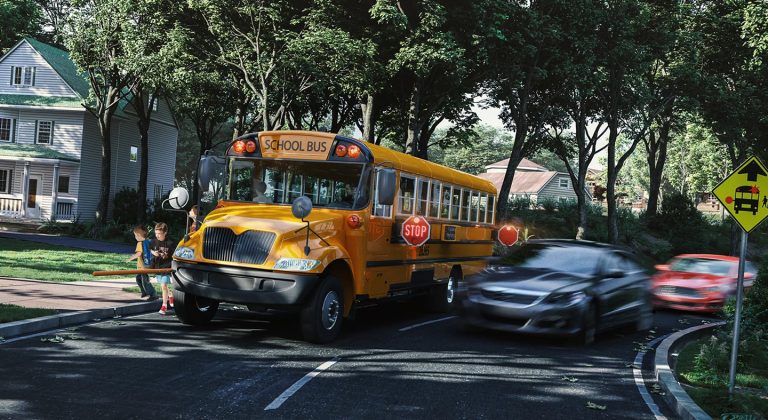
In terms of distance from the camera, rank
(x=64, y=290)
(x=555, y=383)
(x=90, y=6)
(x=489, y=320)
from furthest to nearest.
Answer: (x=90, y=6), (x=64, y=290), (x=489, y=320), (x=555, y=383)

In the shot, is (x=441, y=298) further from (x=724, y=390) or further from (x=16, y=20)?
(x=16, y=20)

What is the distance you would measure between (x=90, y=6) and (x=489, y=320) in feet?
93.2

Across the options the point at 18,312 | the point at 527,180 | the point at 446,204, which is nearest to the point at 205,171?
the point at 18,312

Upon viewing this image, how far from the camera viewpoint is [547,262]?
11961 millimetres

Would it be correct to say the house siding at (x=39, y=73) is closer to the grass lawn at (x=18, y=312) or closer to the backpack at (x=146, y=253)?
the backpack at (x=146, y=253)

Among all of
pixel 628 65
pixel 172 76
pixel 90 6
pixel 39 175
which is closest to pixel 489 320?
pixel 172 76

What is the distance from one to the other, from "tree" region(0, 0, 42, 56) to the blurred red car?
37.3 m

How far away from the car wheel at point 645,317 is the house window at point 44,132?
118 feet

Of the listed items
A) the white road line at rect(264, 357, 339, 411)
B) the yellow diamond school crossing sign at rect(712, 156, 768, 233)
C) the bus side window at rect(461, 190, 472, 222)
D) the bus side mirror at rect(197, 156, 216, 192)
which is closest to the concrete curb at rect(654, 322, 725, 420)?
the yellow diamond school crossing sign at rect(712, 156, 768, 233)

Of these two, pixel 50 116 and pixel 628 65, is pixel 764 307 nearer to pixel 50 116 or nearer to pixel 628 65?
pixel 628 65

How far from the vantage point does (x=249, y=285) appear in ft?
31.6

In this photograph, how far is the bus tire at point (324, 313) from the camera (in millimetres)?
9695

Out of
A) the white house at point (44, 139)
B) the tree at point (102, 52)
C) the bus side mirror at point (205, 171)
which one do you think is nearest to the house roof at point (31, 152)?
the white house at point (44, 139)

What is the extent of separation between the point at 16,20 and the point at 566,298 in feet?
136
